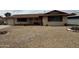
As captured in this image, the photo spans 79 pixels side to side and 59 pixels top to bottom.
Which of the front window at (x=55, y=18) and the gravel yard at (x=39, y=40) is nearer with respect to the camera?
the gravel yard at (x=39, y=40)

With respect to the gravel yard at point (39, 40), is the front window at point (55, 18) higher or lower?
higher

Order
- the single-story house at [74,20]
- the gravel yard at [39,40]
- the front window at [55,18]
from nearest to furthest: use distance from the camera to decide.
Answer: the gravel yard at [39,40], the single-story house at [74,20], the front window at [55,18]

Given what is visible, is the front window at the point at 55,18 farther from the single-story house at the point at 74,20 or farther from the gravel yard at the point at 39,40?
the gravel yard at the point at 39,40

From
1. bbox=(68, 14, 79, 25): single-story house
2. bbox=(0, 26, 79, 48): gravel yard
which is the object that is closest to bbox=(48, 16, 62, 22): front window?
bbox=(68, 14, 79, 25): single-story house

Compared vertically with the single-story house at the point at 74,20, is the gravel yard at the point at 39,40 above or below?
below

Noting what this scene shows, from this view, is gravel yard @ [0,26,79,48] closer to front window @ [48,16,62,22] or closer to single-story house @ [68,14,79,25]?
single-story house @ [68,14,79,25]

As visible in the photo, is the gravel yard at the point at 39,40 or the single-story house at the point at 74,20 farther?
the single-story house at the point at 74,20

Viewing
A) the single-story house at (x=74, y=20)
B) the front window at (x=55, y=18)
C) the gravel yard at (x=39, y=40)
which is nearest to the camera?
the gravel yard at (x=39, y=40)

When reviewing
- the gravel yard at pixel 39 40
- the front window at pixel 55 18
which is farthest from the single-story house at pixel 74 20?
the gravel yard at pixel 39 40
